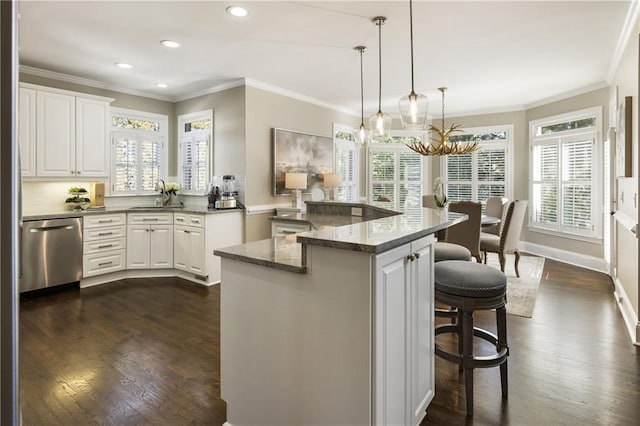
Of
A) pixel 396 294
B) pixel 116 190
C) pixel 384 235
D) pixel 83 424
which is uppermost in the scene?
pixel 116 190

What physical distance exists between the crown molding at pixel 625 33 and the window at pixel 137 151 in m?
5.90

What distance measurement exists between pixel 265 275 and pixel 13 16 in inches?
48.2

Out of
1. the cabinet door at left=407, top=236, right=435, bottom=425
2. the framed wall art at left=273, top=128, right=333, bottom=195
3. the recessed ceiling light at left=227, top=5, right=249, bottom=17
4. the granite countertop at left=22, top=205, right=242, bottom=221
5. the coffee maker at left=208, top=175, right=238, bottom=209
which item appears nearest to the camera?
the cabinet door at left=407, top=236, right=435, bottom=425

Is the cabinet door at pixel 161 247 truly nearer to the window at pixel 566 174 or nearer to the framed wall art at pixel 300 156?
the framed wall art at pixel 300 156

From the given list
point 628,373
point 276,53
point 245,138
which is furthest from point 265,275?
point 245,138

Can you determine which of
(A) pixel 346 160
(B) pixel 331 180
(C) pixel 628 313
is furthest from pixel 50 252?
(C) pixel 628 313

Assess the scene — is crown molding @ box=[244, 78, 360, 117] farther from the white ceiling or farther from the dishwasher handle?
the dishwasher handle

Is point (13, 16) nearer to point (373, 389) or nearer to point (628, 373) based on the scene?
point (373, 389)

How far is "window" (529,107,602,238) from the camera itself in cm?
547

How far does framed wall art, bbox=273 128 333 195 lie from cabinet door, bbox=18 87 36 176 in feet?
9.56

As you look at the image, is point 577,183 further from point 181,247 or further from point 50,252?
point 50,252

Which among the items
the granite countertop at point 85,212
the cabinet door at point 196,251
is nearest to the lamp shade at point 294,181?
the granite countertop at point 85,212

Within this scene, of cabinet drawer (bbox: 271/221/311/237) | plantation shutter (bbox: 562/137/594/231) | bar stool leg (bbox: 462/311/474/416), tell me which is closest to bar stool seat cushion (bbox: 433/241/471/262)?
bar stool leg (bbox: 462/311/474/416)

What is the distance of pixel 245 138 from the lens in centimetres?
495
